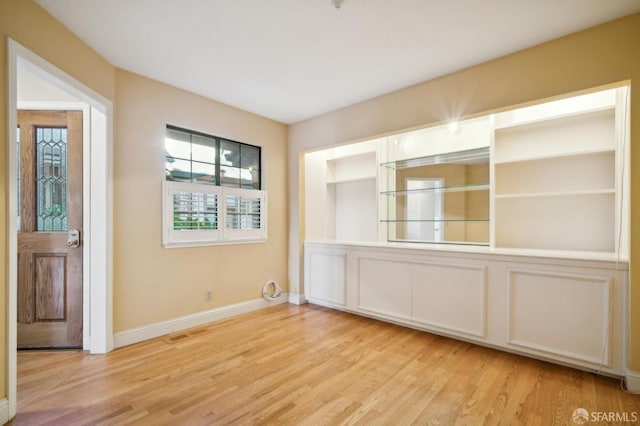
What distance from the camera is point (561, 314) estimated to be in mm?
2486

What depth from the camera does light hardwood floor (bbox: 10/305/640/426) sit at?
1.90 m

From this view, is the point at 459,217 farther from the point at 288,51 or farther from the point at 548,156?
the point at 288,51

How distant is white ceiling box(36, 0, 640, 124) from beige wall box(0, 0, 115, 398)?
3.5 inches

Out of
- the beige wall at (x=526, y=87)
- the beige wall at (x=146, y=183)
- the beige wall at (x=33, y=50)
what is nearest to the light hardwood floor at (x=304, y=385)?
the beige wall at (x=146, y=183)

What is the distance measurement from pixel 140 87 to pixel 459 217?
3.65 meters

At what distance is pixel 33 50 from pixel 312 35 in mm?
1859

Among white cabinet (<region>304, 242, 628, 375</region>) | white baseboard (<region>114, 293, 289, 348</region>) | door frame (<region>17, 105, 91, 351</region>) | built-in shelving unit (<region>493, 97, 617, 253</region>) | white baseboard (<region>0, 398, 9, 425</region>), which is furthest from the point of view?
white baseboard (<region>114, 293, 289, 348</region>)

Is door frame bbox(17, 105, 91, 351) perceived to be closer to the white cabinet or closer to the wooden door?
the wooden door

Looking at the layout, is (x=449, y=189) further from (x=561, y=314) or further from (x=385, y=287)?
(x=561, y=314)

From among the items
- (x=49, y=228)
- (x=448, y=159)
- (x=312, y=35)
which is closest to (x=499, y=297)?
(x=448, y=159)

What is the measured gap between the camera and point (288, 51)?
2596 mm

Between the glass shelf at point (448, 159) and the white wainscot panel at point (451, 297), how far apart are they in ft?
4.06

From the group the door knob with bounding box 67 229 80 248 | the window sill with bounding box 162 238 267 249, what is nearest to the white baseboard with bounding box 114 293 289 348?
the window sill with bounding box 162 238 267 249

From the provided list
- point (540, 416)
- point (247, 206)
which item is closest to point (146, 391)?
point (247, 206)
